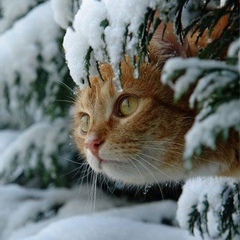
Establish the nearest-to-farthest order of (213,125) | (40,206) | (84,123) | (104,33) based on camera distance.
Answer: (213,125)
(104,33)
(84,123)
(40,206)

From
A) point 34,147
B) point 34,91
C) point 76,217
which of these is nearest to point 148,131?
point 76,217

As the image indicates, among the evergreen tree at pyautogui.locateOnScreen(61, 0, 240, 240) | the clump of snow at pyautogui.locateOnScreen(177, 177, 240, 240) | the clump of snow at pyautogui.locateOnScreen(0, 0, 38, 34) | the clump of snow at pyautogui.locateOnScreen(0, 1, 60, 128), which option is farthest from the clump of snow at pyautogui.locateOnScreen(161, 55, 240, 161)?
the clump of snow at pyautogui.locateOnScreen(0, 0, 38, 34)

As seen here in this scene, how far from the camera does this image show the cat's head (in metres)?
1.06

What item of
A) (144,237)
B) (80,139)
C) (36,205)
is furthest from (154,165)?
(36,205)

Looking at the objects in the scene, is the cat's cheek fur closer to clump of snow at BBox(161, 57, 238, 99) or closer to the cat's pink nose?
the cat's pink nose

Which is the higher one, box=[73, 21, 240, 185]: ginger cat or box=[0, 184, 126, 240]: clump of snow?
box=[73, 21, 240, 185]: ginger cat

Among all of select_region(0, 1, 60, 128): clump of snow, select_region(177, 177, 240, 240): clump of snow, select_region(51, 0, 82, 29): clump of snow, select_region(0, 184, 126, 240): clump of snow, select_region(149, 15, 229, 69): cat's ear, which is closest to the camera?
select_region(149, 15, 229, 69): cat's ear

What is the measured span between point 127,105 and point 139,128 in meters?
0.06

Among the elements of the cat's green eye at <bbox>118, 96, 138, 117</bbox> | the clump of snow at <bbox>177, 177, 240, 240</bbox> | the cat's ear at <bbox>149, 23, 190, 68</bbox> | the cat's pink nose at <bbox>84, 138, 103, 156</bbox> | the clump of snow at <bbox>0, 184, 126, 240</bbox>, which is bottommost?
the clump of snow at <bbox>0, 184, 126, 240</bbox>

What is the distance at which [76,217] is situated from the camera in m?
2.00

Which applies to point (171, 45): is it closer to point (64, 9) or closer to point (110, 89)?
point (110, 89)

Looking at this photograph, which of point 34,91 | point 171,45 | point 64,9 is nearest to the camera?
point 171,45

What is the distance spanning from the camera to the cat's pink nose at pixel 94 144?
1.08m

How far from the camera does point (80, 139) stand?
127 cm
